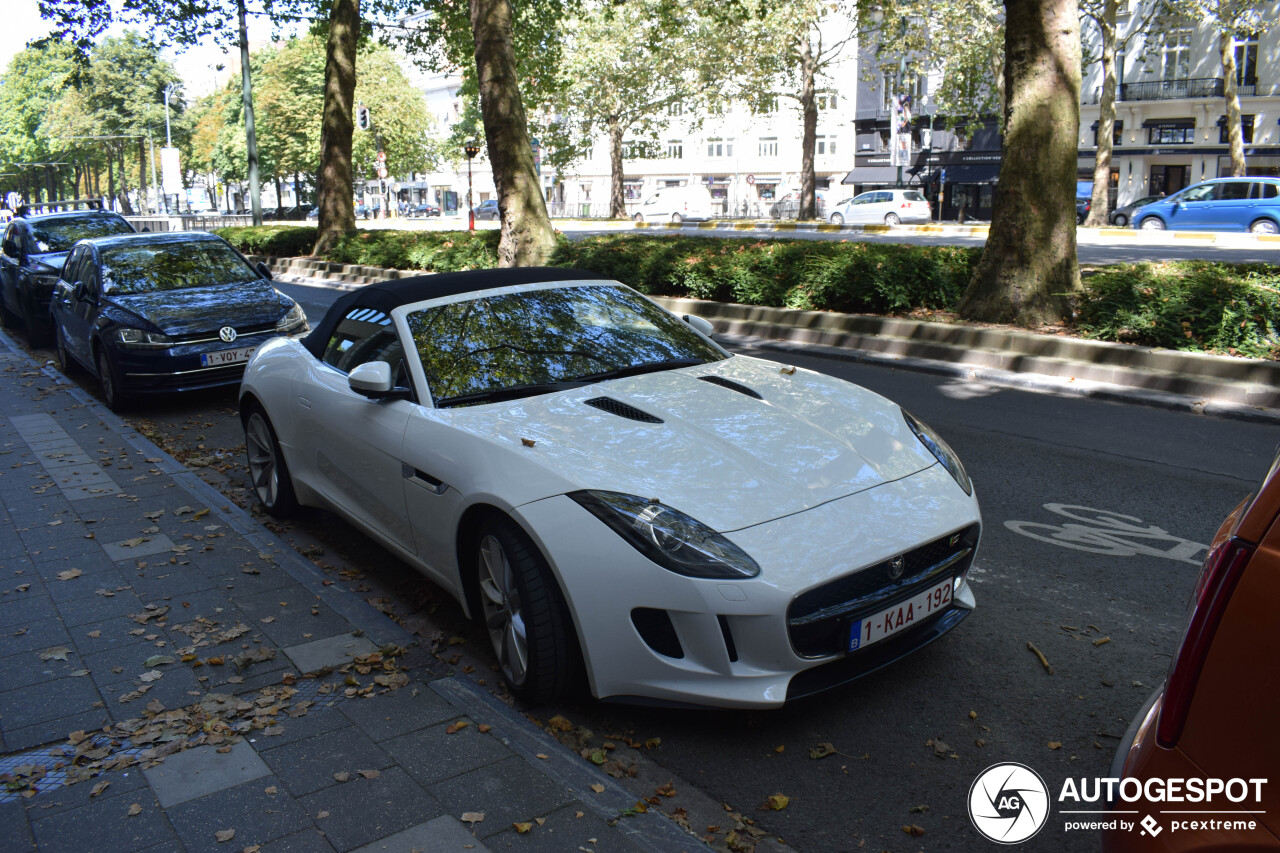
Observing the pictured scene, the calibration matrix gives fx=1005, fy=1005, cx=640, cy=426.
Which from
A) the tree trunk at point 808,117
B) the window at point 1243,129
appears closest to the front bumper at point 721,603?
the tree trunk at point 808,117

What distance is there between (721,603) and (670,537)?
0.27 m

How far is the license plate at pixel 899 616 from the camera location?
3220mm

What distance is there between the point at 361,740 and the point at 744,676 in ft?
4.28

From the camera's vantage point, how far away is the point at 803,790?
3.12 metres

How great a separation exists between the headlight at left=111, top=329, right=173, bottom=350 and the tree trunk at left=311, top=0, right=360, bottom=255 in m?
16.8

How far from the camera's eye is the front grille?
3115mm

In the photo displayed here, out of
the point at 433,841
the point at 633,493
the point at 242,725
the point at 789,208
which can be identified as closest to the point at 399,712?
the point at 242,725

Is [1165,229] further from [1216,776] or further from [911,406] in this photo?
[1216,776]

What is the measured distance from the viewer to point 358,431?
180 inches

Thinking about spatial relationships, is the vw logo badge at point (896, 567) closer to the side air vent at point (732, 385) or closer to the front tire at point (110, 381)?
the side air vent at point (732, 385)

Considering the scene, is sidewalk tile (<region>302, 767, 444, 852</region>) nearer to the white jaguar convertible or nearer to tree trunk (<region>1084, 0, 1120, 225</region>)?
the white jaguar convertible

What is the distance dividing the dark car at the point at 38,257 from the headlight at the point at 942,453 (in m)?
12.5

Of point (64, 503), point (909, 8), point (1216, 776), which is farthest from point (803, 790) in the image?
point (909, 8)

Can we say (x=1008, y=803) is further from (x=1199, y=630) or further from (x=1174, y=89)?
(x=1174, y=89)
